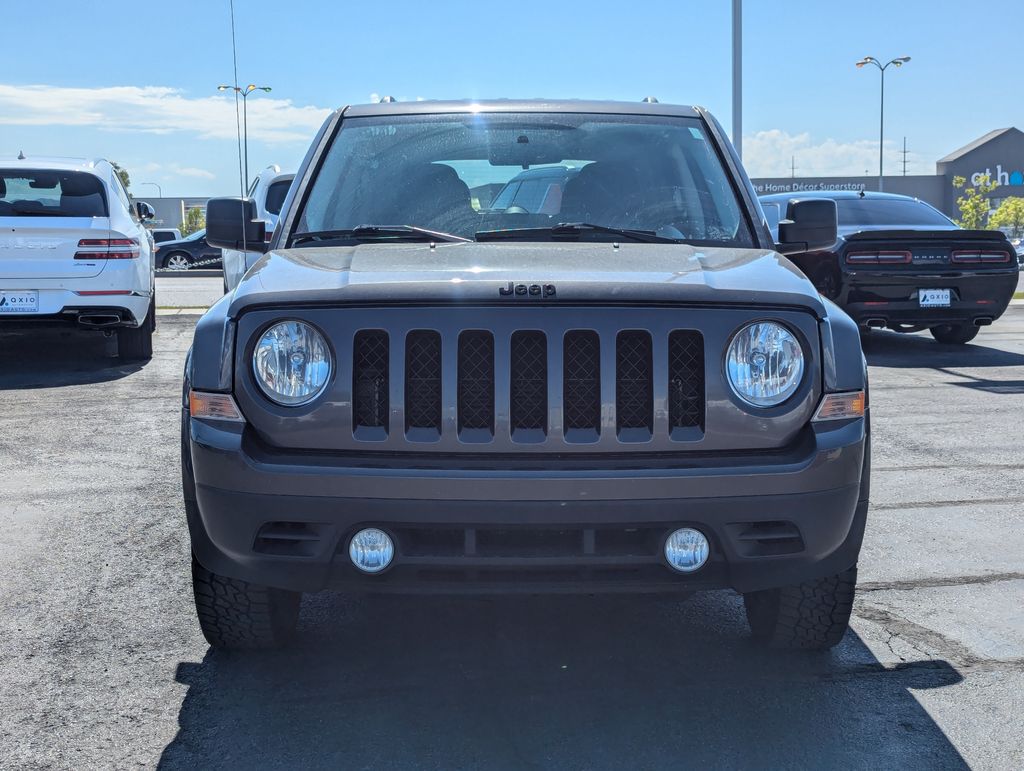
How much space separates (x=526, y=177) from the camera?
4410 millimetres

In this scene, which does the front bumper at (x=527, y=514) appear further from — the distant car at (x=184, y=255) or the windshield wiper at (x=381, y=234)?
the distant car at (x=184, y=255)

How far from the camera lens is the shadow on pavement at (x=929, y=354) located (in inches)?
437

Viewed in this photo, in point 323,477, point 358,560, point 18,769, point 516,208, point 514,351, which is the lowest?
point 18,769

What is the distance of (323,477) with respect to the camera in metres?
2.96

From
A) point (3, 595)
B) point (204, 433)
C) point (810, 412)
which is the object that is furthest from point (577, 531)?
point (3, 595)

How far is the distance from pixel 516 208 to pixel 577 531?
1554mm

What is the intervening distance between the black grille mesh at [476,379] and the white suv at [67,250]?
7767mm

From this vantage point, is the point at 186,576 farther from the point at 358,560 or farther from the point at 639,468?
the point at 639,468

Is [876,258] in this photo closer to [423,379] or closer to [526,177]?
[526,177]

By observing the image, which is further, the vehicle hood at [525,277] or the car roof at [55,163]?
the car roof at [55,163]

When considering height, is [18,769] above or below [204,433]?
below

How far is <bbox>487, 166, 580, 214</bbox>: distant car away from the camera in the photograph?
419 centimetres

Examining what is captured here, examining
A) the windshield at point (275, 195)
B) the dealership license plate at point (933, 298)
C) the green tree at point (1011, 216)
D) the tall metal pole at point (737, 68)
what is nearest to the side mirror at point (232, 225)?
the dealership license plate at point (933, 298)

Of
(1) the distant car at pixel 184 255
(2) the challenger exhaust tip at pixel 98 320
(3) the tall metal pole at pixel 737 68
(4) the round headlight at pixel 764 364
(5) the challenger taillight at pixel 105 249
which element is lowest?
(2) the challenger exhaust tip at pixel 98 320
